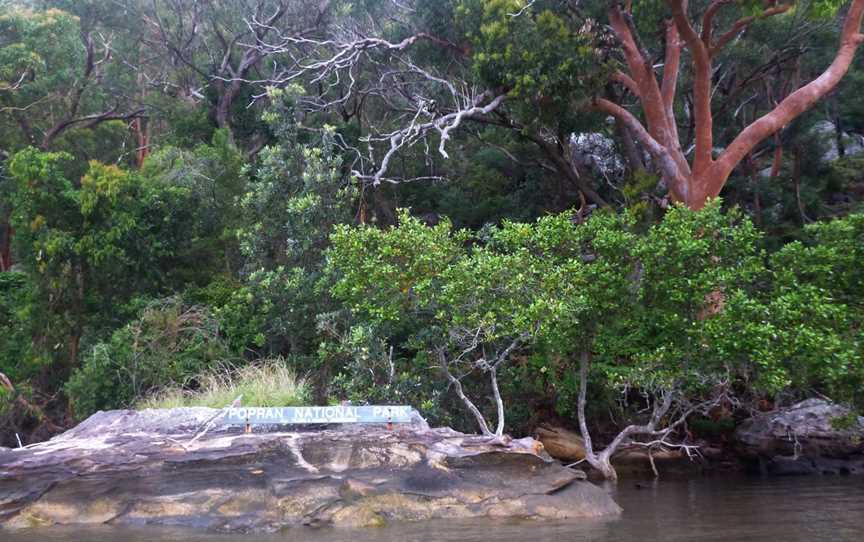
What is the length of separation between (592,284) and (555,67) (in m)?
4.79

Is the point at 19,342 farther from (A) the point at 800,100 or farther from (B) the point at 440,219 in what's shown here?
(A) the point at 800,100

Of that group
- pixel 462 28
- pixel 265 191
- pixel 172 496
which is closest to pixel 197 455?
pixel 172 496

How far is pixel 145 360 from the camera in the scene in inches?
598

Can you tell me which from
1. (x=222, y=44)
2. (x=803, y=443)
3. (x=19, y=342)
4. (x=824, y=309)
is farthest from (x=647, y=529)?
(x=222, y=44)

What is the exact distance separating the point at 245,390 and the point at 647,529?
256 inches

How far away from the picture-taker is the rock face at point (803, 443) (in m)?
15.5

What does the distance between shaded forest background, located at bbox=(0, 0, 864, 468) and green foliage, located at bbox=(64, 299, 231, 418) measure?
0.20 ft

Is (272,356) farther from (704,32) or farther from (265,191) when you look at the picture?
(704,32)

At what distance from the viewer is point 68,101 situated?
23781 mm

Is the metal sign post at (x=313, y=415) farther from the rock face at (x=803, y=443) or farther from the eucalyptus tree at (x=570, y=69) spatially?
the rock face at (x=803, y=443)

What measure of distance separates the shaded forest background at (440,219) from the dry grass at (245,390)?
67 centimetres

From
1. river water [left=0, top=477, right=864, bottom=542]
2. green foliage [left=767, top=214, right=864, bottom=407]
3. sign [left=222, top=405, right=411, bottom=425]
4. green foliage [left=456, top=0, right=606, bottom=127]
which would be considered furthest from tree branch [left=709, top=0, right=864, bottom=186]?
sign [left=222, top=405, right=411, bottom=425]

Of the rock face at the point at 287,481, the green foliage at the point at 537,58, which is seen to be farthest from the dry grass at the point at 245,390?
the green foliage at the point at 537,58

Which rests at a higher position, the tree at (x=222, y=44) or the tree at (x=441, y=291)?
the tree at (x=222, y=44)
